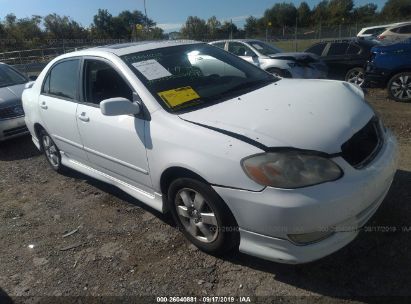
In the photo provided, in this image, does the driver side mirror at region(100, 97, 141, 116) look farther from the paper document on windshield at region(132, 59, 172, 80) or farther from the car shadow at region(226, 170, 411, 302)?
the car shadow at region(226, 170, 411, 302)

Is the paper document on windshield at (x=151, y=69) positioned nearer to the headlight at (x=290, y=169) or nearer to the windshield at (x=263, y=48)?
the headlight at (x=290, y=169)

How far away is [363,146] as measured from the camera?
266 cm

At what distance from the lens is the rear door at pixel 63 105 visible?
3980mm

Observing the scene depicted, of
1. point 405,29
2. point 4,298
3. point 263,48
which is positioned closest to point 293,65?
point 263,48

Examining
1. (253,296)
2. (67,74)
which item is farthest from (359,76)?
(253,296)

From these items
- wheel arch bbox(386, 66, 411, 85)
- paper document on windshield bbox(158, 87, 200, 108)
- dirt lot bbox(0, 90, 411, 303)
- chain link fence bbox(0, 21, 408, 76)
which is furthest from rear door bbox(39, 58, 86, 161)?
chain link fence bbox(0, 21, 408, 76)

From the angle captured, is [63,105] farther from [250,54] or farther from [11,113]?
[250,54]

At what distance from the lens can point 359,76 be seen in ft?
30.0

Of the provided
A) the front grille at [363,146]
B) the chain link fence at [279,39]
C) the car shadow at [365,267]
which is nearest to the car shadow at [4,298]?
the car shadow at [365,267]

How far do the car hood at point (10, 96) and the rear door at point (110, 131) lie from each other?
11.1 ft

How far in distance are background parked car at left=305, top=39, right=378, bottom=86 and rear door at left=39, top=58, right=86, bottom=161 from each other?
718cm

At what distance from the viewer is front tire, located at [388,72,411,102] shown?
293 inches

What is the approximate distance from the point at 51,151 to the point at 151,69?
8.01ft

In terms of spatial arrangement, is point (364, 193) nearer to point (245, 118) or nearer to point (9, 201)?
point (245, 118)
